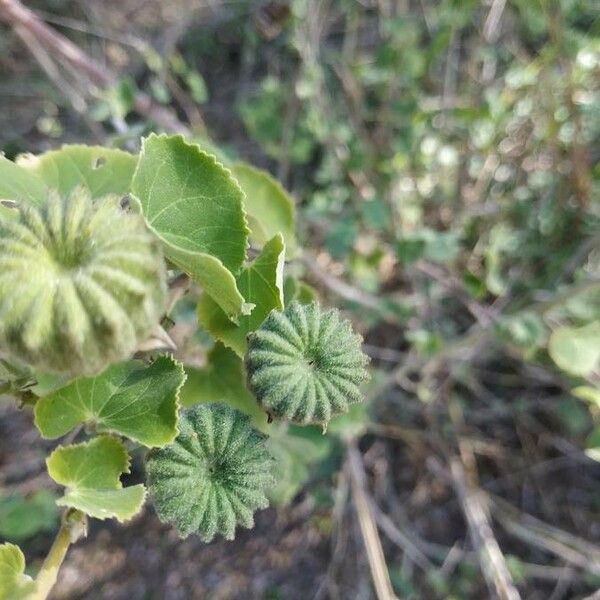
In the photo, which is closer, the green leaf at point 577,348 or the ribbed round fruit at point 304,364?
the ribbed round fruit at point 304,364

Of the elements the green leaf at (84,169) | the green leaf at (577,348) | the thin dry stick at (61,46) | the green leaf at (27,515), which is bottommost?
the green leaf at (27,515)

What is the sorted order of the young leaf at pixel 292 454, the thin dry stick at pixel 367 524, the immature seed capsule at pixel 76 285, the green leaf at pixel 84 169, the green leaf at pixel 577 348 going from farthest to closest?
the thin dry stick at pixel 367 524, the young leaf at pixel 292 454, the green leaf at pixel 577 348, the green leaf at pixel 84 169, the immature seed capsule at pixel 76 285

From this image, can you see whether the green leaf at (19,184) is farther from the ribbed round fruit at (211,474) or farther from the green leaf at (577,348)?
the green leaf at (577,348)

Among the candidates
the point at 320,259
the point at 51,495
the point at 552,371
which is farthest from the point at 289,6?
the point at 51,495

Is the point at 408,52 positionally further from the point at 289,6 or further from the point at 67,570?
the point at 67,570

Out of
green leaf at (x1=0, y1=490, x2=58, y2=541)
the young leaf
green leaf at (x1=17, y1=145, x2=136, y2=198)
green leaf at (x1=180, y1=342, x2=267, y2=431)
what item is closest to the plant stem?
green leaf at (x1=180, y1=342, x2=267, y2=431)

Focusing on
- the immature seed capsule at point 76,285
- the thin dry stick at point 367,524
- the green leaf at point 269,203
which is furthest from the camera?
the thin dry stick at point 367,524

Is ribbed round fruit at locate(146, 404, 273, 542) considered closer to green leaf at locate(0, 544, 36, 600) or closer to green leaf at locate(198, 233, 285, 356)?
green leaf at locate(198, 233, 285, 356)

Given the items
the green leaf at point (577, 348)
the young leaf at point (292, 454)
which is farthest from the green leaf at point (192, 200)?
the green leaf at point (577, 348)
